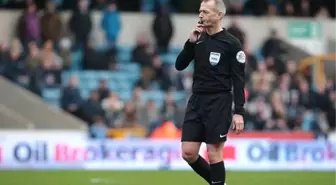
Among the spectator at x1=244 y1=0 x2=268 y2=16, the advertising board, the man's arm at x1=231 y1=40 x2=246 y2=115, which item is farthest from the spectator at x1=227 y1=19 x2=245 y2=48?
the man's arm at x1=231 y1=40 x2=246 y2=115

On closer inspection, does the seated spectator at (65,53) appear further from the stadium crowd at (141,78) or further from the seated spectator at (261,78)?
the seated spectator at (261,78)

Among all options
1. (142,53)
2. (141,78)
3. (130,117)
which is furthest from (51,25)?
(130,117)

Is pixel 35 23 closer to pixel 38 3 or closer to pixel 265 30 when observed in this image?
pixel 38 3

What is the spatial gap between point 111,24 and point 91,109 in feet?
14.1

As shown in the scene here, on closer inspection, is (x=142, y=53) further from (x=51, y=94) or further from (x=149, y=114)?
(x=149, y=114)

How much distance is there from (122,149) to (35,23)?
18.7 feet

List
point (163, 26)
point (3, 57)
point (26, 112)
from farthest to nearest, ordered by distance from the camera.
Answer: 1. point (163, 26)
2. point (3, 57)
3. point (26, 112)

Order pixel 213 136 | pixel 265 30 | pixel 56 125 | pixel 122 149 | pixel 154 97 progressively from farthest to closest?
1. pixel 265 30
2. pixel 154 97
3. pixel 56 125
4. pixel 122 149
5. pixel 213 136

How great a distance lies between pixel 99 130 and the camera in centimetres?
2023

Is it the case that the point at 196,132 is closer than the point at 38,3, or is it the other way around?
the point at 196,132

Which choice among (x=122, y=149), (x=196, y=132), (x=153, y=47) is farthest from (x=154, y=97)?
(x=196, y=132)

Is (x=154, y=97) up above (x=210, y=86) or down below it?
below

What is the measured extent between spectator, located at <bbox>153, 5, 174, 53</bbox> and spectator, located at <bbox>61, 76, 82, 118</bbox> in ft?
14.1

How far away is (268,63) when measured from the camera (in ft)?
81.5
